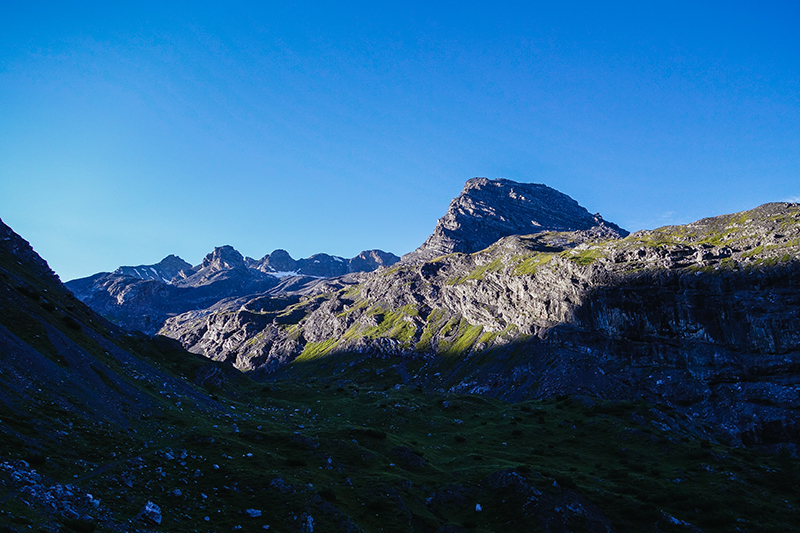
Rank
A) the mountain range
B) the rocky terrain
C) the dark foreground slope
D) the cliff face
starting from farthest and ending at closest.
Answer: the cliff face → the rocky terrain → the mountain range → the dark foreground slope

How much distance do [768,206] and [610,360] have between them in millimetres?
111057

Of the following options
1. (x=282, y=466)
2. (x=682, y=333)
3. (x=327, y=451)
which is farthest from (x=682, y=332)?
(x=282, y=466)

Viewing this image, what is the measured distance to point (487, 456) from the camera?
57.8 metres

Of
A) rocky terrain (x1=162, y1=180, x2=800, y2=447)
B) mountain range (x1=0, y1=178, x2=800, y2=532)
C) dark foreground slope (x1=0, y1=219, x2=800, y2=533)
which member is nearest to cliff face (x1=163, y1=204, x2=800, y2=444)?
rocky terrain (x1=162, y1=180, x2=800, y2=447)

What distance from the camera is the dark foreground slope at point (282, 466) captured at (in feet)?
88.9

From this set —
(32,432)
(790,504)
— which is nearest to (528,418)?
(790,504)

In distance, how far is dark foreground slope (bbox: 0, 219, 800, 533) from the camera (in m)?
27.1

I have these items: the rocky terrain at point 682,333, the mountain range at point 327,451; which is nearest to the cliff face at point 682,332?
the rocky terrain at point 682,333

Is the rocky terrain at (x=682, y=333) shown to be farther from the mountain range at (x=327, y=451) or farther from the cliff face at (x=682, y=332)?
the mountain range at (x=327, y=451)

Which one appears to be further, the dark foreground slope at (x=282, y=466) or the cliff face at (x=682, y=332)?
the cliff face at (x=682, y=332)

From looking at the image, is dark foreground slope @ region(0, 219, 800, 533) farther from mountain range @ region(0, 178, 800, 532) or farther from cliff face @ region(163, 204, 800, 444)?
cliff face @ region(163, 204, 800, 444)

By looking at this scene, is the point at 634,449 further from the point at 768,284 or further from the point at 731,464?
the point at 768,284

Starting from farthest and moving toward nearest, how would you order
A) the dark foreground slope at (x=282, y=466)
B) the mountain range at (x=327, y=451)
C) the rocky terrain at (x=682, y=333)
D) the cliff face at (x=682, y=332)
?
the cliff face at (x=682, y=332) → the rocky terrain at (x=682, y=333) → the mountain range at (x=327, y=451) → the dark foreground slope at (x=282, y=466)

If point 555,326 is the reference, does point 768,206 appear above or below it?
above
